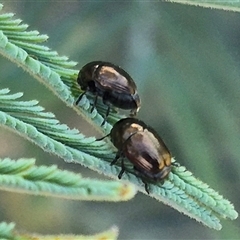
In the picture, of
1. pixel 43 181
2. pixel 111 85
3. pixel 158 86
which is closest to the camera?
pixel 43 181

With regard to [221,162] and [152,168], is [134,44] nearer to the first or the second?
[221,162]

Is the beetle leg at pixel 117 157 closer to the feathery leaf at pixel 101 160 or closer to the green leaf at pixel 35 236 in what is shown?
the feathery leaf at pixel 101 160

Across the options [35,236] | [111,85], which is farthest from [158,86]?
[35,236]

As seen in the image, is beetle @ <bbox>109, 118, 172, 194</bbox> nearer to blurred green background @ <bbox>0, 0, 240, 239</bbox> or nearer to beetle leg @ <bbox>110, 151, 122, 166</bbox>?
beetle leg @ <bbox>110, 151, 122, 166</bbox>

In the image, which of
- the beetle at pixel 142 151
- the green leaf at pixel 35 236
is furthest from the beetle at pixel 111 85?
the green leaf at pixel 35 236

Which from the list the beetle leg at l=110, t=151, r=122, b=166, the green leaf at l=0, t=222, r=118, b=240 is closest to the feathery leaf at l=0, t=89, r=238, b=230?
the beetle leg at l=110, t=151, r=122, b=166

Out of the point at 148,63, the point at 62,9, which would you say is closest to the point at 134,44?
the point at 148,63

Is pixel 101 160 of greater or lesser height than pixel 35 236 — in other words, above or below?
above

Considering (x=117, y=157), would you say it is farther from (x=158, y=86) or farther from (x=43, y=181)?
(x=158, y=86)
